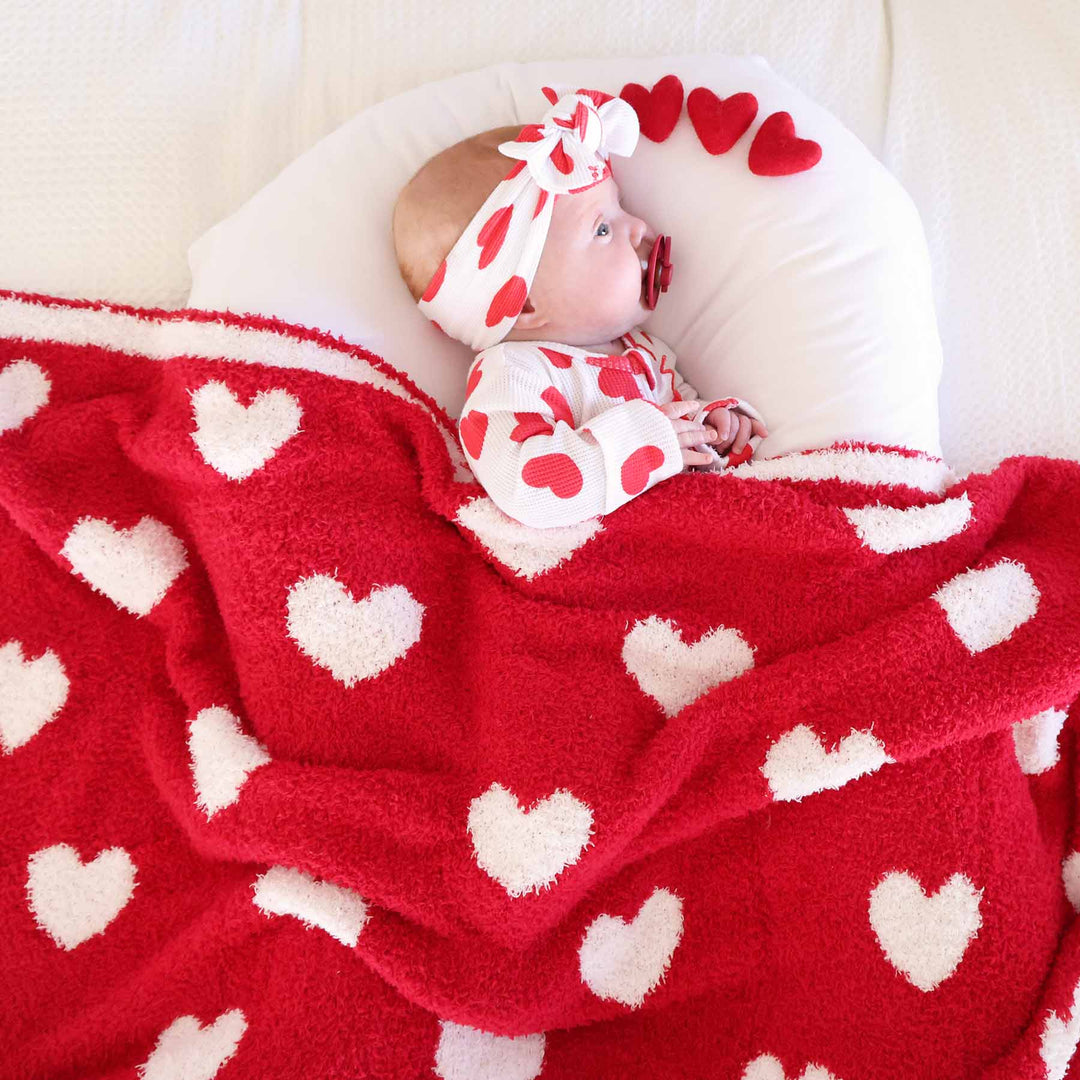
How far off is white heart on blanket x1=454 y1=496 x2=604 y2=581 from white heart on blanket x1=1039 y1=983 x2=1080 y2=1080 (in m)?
0.55

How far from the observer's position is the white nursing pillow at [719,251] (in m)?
1.02

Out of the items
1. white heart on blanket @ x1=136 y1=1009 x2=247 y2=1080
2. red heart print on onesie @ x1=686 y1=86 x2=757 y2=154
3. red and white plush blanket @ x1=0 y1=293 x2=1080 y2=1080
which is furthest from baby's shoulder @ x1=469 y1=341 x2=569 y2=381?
white heart on blanket @ x1=136 y1=1009 x2=247 y2=1080

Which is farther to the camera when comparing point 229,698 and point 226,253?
point 226,253

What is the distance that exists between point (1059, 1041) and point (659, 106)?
1.00 metres

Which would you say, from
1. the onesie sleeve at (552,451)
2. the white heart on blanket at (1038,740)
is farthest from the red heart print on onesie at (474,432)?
the white heart on blanket at (1038,740)

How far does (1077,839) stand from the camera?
878 mm

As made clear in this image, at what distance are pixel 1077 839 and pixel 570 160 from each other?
0.80 metres

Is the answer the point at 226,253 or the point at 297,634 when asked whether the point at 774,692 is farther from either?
the point at 226,253

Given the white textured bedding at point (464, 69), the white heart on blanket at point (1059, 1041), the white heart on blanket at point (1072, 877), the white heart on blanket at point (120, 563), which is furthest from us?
the white textured bedding at point (464, 69)

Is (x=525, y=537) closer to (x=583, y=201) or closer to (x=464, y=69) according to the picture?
(x=583, y=201)

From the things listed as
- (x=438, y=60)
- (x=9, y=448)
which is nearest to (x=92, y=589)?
(x=9, y=448)

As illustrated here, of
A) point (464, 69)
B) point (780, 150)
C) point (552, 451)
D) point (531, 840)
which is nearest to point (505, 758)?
point (531, 840)

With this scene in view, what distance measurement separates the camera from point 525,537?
3.04ft

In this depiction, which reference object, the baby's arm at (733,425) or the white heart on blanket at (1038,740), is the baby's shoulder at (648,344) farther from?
the white heart on blanket at (1038,740)
